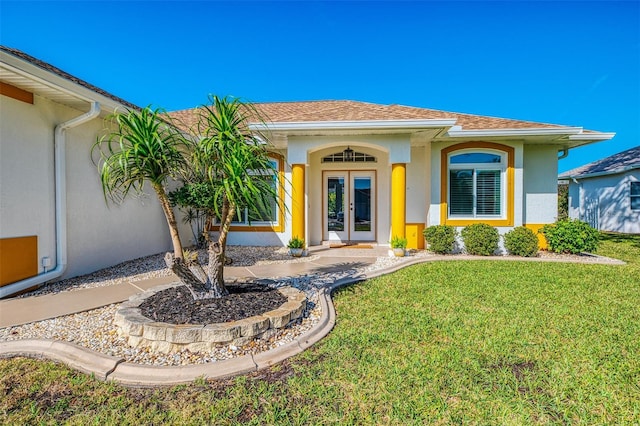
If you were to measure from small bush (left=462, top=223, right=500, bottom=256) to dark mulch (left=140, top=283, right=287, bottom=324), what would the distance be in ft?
22.5

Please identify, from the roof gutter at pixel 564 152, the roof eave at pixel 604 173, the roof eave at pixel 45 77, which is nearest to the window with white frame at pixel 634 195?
the roof eave at pixel 604 173

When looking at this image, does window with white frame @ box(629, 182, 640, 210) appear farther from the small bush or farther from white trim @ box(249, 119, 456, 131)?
white trim @ box(249, 119, 456, 131)

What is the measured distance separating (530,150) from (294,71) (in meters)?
15.0

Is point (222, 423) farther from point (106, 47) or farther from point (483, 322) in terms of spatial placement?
point (106, 47)

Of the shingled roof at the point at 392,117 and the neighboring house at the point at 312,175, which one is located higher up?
the shingled roof at the point at 392,117

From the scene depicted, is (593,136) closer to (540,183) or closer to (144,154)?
(540,183)

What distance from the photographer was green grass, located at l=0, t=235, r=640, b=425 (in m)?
2.46

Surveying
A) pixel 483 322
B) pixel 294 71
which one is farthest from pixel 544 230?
pixel 294 71

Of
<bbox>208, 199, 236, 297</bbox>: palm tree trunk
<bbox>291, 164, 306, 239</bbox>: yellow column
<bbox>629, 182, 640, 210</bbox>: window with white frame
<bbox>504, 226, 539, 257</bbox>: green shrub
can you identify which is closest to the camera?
<bbox>208, 199, 236, 297</bbox>: palm tree trunk

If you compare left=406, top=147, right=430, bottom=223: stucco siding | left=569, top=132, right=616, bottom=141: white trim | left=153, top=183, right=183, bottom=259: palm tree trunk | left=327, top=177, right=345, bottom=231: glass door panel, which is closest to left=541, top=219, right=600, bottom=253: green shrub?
left=569, top=132, right=616, bottom=141: white trim

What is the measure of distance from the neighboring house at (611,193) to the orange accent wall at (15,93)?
24.2 metres

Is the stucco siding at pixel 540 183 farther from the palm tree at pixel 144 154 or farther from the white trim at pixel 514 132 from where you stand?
the palm tree at pixel 144 154

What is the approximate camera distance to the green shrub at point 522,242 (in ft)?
29.0

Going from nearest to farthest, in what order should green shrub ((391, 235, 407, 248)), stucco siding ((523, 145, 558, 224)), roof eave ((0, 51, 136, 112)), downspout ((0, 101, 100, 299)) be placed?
roof eave ((0, 51, 136, 112)), downspout ((0, 101, 100, 299)), green shrub ((391, 235, 407, 248)), stucco siding ((523, 145, 558, 224))
